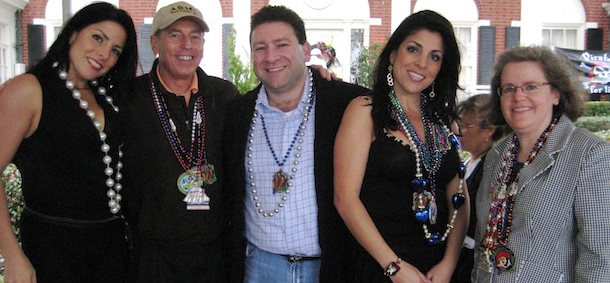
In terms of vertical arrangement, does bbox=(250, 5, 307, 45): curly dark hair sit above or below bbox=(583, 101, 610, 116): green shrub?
above

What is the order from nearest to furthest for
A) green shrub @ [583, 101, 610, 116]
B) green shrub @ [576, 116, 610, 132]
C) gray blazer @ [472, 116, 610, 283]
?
gray blazer @ [472, 116, 610, 283]
green shrub @ [576, 116, 610, 132]
green shrub @ [583, 101, 610, 116]

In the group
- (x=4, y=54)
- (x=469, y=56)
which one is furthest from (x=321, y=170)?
(x=4, y=54)

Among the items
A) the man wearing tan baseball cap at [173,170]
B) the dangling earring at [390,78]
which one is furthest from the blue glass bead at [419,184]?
the man wearing tan baseball cap at [173,170]

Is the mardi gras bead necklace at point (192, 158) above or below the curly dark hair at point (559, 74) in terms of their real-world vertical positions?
below

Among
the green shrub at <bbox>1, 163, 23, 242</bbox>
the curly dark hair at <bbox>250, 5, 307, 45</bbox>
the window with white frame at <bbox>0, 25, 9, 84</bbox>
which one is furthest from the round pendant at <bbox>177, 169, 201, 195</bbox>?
the window with white frame at <bbox>0, 25, 9, 84</bbox>

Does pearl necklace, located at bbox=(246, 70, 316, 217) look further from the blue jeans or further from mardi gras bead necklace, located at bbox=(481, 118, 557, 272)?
mardi gras bead necklace, located at bbox=(481, 118, 557, 272)

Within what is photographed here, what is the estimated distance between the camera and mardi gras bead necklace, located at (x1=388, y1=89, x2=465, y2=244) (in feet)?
6.82

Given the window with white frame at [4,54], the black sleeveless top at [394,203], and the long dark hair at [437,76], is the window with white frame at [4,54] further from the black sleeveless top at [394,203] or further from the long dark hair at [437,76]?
the black sleeveless top at [394,203]

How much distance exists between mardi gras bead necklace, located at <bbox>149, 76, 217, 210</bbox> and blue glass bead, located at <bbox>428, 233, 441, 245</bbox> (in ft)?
3.58

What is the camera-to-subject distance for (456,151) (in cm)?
224

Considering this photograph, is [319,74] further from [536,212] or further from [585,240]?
[585,240]

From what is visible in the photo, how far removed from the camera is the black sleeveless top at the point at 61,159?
216 centimetres

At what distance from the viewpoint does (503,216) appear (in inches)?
75.7

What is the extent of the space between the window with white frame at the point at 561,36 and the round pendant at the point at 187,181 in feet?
39.1
